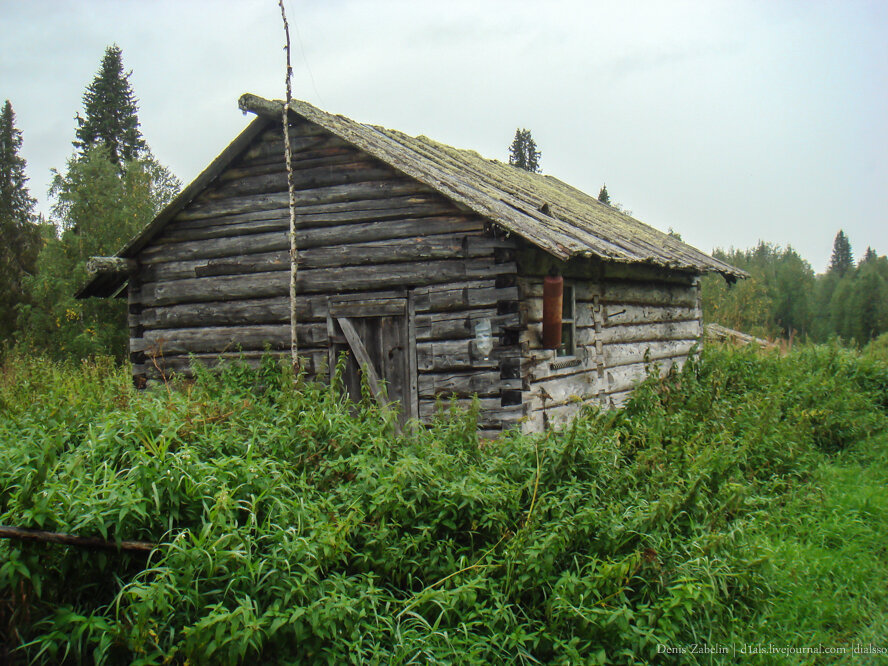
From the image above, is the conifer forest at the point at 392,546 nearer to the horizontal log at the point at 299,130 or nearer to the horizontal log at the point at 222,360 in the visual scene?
the horizontal log at the point at 222,360

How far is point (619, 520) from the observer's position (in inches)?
181

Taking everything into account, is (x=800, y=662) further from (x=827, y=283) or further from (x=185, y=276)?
(x=827, y=283)

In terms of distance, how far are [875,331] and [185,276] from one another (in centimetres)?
5556

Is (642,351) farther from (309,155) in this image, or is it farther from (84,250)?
(84,250)

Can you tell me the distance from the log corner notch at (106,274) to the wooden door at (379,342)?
3274mm

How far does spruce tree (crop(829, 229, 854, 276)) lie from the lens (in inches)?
3290

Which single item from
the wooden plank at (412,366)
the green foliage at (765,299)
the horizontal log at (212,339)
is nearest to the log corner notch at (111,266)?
the horizontal log at (212,339)

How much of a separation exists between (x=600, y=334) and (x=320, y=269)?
417 centimetres

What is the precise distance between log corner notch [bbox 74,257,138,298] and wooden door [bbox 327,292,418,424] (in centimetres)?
327

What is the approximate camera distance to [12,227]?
95.3 ft

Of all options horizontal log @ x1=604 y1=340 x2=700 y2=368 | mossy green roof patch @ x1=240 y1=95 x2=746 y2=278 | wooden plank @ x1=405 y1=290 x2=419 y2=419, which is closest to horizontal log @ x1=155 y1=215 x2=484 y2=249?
mossy green roof patch @ x1=240 y1=95 x2=746 y2=278

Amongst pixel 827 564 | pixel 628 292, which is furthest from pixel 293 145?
pixel 827 564

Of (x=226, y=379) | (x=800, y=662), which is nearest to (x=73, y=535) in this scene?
(x=800, y=662)

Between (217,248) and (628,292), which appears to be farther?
(628,292)
